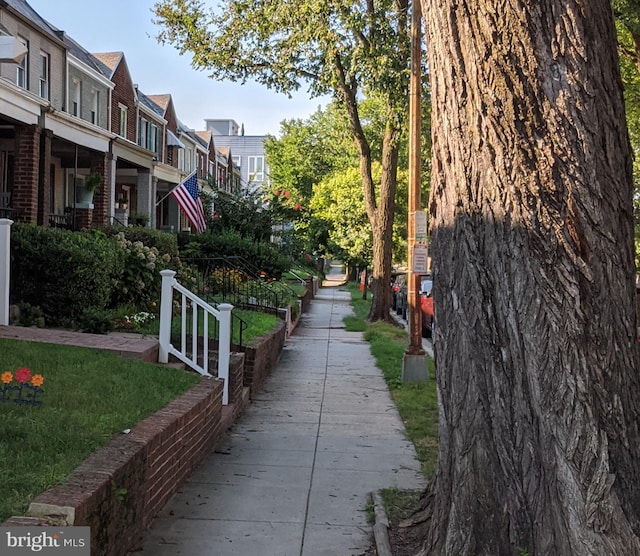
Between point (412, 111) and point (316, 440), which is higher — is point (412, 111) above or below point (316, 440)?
above

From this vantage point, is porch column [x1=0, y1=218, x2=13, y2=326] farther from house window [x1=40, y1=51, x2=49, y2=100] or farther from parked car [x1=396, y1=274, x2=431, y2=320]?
parked car [x1=396, y1=274, x2=431, y2=320]

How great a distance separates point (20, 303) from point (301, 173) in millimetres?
40919

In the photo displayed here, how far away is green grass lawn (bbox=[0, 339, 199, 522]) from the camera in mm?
4055

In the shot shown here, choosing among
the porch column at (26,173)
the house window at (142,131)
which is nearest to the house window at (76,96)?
the porch column at (26,173)

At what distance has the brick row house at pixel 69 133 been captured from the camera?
51.1 ft

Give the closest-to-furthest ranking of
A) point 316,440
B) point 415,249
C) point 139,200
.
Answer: point 316,440 < point 415,249 < point 139,200

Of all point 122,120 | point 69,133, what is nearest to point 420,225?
point 69,133

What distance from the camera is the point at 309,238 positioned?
1642 inches

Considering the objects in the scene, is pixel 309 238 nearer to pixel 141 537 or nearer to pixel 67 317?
pixel 67 317

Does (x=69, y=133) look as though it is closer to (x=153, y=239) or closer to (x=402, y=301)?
(x=153, y=239)

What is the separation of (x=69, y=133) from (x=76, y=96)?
3.82m

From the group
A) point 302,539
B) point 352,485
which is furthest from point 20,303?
point 302,539

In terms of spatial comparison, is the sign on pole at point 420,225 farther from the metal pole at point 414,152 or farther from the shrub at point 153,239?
the shrub at point 153,239

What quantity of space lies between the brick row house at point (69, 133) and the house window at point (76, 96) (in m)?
0.03
